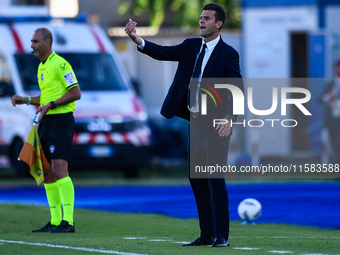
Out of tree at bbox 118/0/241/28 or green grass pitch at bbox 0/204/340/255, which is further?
tree at bbox 118/0/241/28

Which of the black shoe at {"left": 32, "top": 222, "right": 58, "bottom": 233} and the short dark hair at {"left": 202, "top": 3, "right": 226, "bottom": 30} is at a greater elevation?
the short dark hair at {"left": 202, "top": 3, "right": 226, "bottom": 30}

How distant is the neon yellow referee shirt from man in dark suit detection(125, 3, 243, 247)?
1.54 metres

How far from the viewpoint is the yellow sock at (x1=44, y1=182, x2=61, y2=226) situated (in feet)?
26.5

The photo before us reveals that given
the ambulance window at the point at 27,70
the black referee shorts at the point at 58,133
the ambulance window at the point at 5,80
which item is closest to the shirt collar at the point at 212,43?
the black referee shorts at the point at 58,133

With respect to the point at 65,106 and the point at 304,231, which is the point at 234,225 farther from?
the point at 65,106

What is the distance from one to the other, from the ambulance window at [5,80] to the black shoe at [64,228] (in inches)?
281

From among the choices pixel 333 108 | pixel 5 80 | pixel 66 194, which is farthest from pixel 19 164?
pixel 66 194

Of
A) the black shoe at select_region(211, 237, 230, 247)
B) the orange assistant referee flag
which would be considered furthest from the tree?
the black shoe at select_region(211, 237, 230, 247)

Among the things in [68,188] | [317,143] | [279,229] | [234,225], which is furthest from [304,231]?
[317,143]

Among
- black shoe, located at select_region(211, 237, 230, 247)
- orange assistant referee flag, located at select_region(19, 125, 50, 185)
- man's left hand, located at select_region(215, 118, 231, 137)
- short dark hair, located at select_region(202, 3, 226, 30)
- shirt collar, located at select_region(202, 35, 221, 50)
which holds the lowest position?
black shoe, located at select_region(211, 237, 230, 247)

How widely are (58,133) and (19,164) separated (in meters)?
7.19

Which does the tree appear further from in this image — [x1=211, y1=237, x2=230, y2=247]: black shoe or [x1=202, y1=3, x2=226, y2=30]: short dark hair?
[x1=211, y1=237, x2=230, y2=247]: black shoe

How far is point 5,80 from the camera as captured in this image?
15.0 meters

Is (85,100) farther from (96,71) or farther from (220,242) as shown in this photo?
(220,242)
